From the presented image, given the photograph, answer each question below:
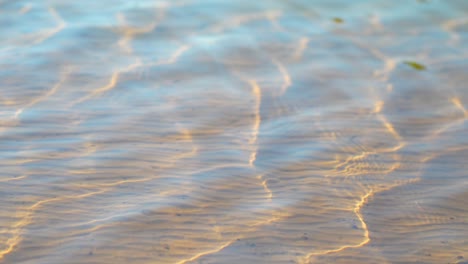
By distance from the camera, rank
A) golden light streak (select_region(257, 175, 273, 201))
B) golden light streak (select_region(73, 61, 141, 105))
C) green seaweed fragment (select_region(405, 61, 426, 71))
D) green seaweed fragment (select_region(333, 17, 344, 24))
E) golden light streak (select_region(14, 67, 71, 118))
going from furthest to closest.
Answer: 1. green seaweed fragment (select_region(333, 17, 344, 24))
2. green seaweed fragment (select_region(405, 61, 426, 71))
3. golden light streak (select_region(73, 61, 141, 105))
4. golden light streak (select_region(14, 67, 71, 118))
5. golden light streak (select_region(257, 175, 273, 201))

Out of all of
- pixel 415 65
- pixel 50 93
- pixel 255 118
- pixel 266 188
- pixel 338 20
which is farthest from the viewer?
pixel 338 20

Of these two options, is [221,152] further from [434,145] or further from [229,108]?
[434,145]

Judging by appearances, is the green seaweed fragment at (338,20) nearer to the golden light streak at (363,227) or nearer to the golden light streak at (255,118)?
the golden light streak at (255,118)

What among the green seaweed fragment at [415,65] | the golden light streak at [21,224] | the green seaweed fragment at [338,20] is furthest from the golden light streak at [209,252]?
the green seaweed fragment at [338,20]

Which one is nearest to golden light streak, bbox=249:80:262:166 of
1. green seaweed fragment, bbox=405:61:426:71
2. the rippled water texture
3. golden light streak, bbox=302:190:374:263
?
the rippled water texture

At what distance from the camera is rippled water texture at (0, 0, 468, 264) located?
2.38 m

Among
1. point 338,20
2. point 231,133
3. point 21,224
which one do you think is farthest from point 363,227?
point 338,20

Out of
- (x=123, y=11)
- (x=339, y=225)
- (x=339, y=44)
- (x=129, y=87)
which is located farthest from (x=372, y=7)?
→ (x=339, y=225)

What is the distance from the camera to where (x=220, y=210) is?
98.8 inches

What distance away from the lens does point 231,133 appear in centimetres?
305

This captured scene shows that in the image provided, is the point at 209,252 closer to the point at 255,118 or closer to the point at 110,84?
the point at 255,118

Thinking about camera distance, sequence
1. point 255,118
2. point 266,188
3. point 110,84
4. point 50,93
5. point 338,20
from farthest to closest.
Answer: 1. point 338,20
2. point 110,84
3. point 50,93
4. point 255,118
5. point 266,188

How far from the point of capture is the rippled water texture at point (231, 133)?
238 cm

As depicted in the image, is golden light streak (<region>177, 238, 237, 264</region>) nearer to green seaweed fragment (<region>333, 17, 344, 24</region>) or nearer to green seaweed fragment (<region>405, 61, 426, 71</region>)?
green seaweed fragment (<region>405, 61, 426, 71</region>)
